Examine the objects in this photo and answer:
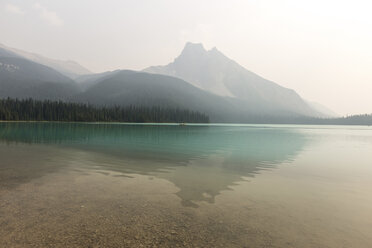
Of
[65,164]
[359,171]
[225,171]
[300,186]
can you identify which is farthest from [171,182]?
[359,171]

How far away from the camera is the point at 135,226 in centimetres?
1031

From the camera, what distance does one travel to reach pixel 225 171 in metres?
24.7

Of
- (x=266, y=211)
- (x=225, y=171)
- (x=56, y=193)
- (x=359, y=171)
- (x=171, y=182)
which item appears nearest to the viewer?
(x=266, y=211)

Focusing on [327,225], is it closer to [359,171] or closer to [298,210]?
[298,210]

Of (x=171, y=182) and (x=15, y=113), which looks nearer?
(x=171, y=182)

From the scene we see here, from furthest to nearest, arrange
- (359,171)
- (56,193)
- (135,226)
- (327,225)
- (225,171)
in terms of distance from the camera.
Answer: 1. (359,171)
2. (225,171)
3. (56,193)
4. (327,225)
5. (135,226)

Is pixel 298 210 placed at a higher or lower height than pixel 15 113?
lower

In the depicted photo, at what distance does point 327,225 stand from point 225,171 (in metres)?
13.6

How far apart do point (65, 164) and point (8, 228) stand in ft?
54.5

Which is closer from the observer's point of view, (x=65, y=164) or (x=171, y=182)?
(x=171, y=182)

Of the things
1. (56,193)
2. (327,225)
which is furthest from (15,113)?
(327,225)

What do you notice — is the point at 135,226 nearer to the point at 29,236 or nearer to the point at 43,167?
the point at 29,236

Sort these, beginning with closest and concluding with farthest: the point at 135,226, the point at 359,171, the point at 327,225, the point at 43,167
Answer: the point at 135,226, the point at 327,225, the point at 43,167, the point at 359,171

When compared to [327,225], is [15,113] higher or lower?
higher
